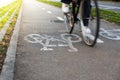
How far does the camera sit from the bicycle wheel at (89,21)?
728 cm

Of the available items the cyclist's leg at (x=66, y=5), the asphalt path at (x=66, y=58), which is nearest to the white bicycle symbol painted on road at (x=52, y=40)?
the asphalt path at (x=66, y=58)

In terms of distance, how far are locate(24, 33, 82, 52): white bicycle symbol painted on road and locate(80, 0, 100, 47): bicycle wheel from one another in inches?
16.2

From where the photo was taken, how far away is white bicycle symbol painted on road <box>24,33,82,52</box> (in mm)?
7633

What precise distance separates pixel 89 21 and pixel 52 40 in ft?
4.08

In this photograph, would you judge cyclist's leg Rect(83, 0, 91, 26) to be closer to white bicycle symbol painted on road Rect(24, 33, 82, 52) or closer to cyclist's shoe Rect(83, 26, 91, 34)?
cyclist's shoe Rect(83, 26, 91, 34)

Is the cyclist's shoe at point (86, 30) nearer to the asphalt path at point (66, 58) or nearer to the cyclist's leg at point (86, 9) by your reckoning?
the cyclist's leg at point (86, 9)

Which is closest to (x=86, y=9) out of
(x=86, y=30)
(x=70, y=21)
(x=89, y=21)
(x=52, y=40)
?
(x=89, y=21)

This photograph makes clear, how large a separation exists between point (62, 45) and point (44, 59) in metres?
1.44

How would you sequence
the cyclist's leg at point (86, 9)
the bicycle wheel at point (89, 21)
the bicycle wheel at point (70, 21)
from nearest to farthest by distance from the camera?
the bicycle wheel at point (89, 21) < the cyclist's leg at point (86, 9) < the bicycle wheel at point (70, 21)

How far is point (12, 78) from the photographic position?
5047mm

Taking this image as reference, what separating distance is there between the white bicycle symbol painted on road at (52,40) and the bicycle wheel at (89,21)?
41 cm

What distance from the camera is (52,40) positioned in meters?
8.39

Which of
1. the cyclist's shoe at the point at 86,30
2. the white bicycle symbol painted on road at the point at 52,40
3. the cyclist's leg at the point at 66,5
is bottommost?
the white bicycle symbol painted on road at the point at 52,40

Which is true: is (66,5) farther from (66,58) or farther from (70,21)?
(66,58)
